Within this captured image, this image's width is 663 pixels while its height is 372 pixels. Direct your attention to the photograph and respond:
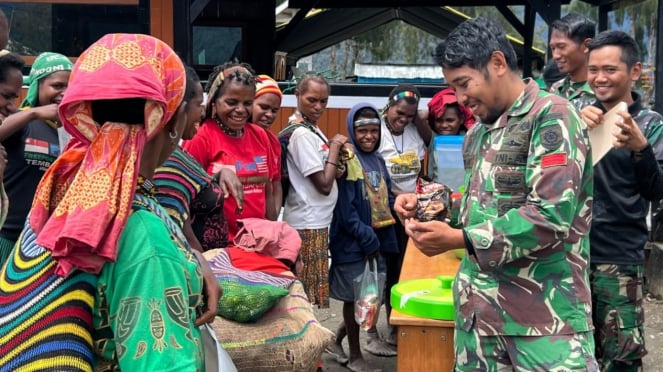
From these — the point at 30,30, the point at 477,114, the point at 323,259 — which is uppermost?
the point at 30,30

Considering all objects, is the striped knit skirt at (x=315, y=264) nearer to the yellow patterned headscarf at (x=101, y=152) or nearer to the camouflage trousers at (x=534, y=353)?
the camouflage trousers at (x=534, y=353)

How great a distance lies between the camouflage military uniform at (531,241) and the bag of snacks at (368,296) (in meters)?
2.03

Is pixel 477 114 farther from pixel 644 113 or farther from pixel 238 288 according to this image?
pixel 644 113

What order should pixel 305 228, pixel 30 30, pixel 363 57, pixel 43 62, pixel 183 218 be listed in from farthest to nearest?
pixel 363 57 < pixel 30 30 < pixel 305 228 < pixel 43 62 < pixel 183 218

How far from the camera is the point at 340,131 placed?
7.80 m

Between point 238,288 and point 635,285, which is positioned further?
point 635,285

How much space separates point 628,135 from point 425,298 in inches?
40.1

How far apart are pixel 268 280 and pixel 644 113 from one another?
6.08 ft

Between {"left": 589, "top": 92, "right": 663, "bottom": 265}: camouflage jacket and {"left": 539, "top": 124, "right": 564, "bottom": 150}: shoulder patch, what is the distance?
1370 mm

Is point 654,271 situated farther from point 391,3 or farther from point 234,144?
point 391,3

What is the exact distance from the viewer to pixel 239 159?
168 inches

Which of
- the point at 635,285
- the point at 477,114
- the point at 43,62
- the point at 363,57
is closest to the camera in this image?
the point at 477,114

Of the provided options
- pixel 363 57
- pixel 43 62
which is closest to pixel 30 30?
pixel 43 62

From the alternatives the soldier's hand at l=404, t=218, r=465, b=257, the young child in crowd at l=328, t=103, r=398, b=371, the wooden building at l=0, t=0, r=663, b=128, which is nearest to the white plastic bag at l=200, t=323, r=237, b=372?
the soldier's hand at l=404, t=218, r=465, b=257
